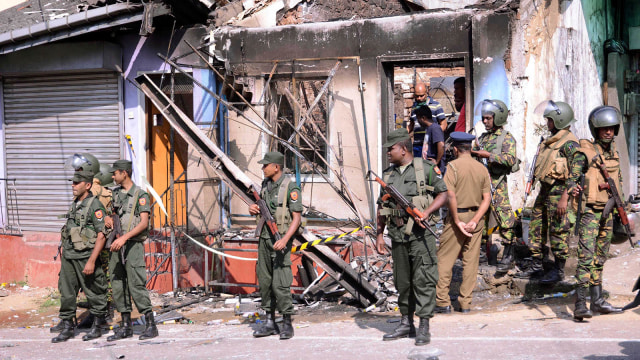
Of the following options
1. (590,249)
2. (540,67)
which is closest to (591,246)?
Result: (590,249)

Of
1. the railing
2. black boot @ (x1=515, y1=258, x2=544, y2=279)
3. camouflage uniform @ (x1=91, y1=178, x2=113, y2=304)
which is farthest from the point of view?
the railing

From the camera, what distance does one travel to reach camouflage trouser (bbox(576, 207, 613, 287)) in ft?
22.0

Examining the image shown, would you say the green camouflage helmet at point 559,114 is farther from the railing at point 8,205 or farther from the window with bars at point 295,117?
the railing at point 8,205

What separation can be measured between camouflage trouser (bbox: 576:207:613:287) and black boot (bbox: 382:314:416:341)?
1685 millimetres

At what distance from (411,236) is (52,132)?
27.3 feet

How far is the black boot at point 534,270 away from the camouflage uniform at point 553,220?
78 mm

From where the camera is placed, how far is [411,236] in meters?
6.30

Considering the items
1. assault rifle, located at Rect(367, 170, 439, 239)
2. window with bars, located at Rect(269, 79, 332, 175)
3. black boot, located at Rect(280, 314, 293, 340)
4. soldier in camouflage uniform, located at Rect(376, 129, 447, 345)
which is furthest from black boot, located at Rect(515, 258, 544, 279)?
window with bars, located at Rect(269, 79, 332, 175)

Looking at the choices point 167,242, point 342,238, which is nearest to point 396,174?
point 342,238

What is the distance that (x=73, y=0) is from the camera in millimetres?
12711

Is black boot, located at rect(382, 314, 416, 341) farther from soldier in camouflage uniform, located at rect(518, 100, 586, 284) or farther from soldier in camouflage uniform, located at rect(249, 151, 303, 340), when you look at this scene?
soldier in camouflage uniform, located at rect(518, 100, 586, 284)

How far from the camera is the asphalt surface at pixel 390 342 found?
19.4ft

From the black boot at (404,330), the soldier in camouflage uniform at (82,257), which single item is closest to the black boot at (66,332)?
the soldier in camouflage uniform at (82,257)

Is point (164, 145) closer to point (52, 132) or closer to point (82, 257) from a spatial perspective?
point (52, 132)
